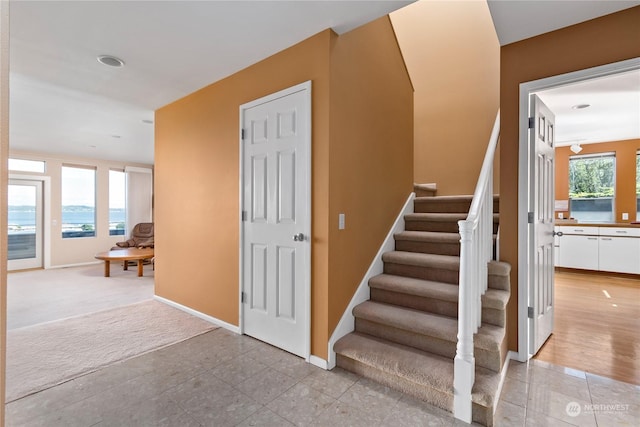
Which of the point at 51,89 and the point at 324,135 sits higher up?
the point at 51,89

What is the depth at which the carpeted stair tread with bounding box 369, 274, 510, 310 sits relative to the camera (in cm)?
207

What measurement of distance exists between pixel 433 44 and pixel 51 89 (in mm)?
4810

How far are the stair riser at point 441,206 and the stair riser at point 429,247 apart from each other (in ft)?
2.22

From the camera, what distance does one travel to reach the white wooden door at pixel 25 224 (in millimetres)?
6027

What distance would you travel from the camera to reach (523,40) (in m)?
2.33

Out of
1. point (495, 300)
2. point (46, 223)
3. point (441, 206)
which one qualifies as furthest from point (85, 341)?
point (46, 223)

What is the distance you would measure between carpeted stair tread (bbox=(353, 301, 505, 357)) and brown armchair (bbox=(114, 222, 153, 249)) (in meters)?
6.34

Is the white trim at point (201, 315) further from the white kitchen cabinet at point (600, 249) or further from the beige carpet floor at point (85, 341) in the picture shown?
the white kitchen cabinet at point (600, 249)

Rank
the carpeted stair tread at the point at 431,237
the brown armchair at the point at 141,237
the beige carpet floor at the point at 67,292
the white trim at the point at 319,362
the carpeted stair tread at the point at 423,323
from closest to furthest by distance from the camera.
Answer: the carpeted stair tread at the point at 423,323
the white trim at the point at 319,362
the carpeted stair tread at the point at 431,237
the beige carpet floor at the point at 67,292
the brown armchair at the point at 141,237

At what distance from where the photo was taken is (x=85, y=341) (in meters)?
2.68

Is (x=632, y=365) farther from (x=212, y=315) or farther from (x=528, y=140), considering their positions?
(x=212, y=315)

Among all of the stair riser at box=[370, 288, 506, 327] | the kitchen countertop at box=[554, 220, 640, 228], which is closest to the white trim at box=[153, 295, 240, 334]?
the stair riser at box=[370, 288, 506, 327]

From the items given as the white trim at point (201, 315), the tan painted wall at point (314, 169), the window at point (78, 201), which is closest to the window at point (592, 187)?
the tan painted wall at point (314, 169)

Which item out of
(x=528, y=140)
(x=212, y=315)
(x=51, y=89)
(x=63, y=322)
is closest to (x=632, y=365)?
(x=528, y=140)
